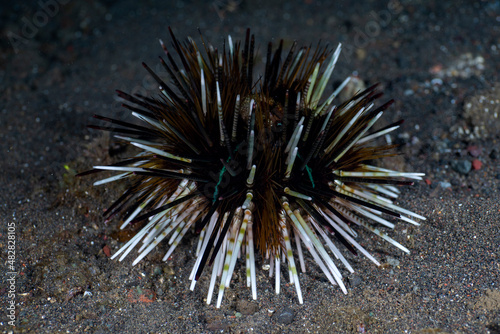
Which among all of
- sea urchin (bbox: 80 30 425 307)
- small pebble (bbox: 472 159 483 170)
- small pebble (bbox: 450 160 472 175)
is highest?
small pebble (bbox: 472 159 483 170)

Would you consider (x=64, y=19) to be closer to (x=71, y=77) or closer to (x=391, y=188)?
(x=71, y=77)

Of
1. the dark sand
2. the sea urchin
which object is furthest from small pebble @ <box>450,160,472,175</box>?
the sea urchin

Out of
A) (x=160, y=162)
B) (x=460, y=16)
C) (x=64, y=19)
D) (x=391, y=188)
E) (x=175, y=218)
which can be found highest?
(x=460, y=16)

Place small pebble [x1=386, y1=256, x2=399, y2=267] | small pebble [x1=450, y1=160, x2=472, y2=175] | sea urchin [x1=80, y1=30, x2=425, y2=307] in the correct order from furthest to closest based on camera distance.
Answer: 1. small pebble [x1=450, y1=160, x2=472, y2=175]
2. small pebble [x1=386, y1=256, x2=399, y2=267]
3. sea urchin [x1=80, y1=30, x2=425, y2=307]

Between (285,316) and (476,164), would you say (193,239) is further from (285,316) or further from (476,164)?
(476,164)

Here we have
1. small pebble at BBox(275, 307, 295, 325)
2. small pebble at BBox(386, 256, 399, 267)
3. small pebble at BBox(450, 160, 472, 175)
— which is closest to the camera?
small pebble at BBox(275, 307, 295, 325)

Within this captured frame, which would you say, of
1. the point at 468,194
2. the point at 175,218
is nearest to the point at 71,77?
the point at 175,218

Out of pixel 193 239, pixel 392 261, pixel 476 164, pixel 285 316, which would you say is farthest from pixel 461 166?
pixel 193 239

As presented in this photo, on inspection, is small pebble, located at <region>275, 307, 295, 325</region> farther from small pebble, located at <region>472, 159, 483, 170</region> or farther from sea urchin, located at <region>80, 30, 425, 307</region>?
small pebble, located at <region>472, 159, 483, 170</region>
